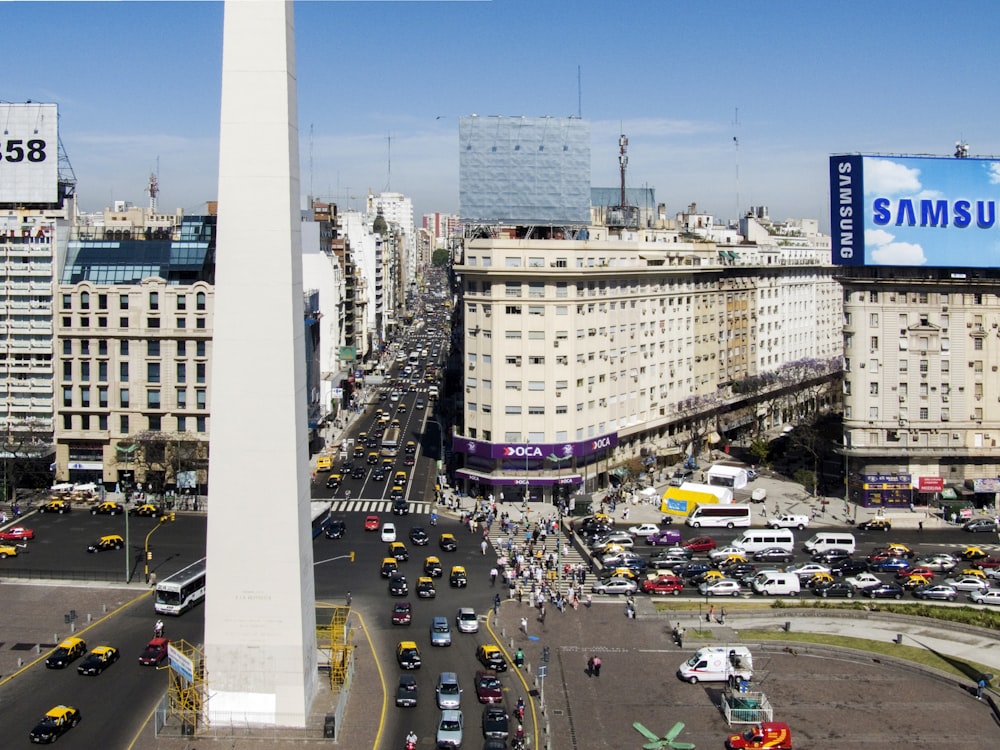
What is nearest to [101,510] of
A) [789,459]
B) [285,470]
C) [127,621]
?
[127,621]

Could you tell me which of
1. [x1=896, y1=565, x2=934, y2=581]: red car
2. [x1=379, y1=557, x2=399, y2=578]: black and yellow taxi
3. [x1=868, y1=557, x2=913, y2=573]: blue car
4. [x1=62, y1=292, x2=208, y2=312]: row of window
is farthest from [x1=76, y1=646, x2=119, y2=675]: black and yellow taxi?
[x1=896, y1=565, x2=934, y2=581]: red car

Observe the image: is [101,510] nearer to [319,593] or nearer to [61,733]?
[319,593]

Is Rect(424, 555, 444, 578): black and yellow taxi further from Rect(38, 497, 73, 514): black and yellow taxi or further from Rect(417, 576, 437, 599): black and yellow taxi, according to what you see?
Rect(38, 497, 73, 514): black and yellow taxi

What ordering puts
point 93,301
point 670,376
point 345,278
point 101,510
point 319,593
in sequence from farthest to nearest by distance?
point 345,278 < point 670,376 < point 93,301 < point 101,510 < point 319,593

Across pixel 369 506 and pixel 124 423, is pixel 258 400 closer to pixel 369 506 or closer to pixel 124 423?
pixel 369 506

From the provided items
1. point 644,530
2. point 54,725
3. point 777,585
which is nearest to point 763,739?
point 777,585

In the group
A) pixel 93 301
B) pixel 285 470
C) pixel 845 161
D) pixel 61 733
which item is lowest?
pixel 61 733
